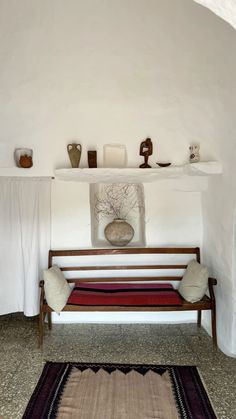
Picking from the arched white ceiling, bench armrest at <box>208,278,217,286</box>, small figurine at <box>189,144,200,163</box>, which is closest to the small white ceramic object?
small figurine at <box>189,144,200,163</box>

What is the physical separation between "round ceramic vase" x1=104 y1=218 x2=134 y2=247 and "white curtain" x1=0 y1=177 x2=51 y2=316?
0.72 metres

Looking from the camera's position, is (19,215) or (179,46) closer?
(179,46)

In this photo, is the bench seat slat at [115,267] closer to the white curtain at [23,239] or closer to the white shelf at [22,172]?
the white curtain at [23,239]

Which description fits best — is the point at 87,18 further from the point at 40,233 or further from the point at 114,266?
the point at 114,266

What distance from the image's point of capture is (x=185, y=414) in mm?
2084

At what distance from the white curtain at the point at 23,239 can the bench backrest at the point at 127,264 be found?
0.25 metres

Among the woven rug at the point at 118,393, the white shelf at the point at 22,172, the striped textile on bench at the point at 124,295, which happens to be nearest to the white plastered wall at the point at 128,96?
the white shelf at the point at 22,172

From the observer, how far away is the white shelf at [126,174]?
3246mm

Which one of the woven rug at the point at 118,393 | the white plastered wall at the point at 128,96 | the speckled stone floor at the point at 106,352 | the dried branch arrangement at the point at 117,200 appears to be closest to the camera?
the woven rug at the point at 118,393

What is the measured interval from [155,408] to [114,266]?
1.55m

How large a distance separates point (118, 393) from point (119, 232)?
1.53 meters

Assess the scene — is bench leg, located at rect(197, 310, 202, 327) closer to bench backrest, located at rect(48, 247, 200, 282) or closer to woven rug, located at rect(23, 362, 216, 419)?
bench backrest, located at rect(48, 247, 200, 282)

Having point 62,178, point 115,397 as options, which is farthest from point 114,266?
point 115,397

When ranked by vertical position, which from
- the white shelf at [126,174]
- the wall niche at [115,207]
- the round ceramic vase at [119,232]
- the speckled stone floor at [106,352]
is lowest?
the speckled stone floor at [106,352]
